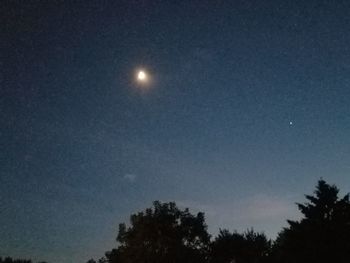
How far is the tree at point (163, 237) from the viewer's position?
62500mm

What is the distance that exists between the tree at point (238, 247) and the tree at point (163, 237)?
7.33 feet

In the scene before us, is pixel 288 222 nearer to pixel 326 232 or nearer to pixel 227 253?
pixel 326 232

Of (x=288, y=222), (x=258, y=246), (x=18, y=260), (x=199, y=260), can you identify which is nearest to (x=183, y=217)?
(x=199, y=260)

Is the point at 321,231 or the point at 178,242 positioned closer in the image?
the point at 321,231

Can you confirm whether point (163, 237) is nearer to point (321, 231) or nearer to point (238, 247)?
point (238, 247)

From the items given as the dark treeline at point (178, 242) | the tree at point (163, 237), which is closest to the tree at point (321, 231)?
the dark treeline at point (178, 242)

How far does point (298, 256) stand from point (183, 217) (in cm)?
4014

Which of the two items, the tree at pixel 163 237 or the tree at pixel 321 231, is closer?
the tree at pixel 321 231

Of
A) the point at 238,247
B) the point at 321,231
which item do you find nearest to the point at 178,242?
the point at 238,247

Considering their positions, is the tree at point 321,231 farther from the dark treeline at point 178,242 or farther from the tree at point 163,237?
the tree at point 163,237

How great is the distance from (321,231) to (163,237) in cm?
3978

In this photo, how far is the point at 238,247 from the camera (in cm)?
6844

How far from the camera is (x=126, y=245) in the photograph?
217 feet

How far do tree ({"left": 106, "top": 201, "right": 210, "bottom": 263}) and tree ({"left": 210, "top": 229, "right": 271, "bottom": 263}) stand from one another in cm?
223
